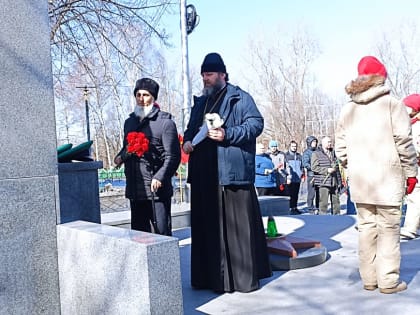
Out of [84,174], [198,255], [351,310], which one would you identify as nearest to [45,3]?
[84,174]

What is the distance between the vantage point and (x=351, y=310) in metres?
3.63

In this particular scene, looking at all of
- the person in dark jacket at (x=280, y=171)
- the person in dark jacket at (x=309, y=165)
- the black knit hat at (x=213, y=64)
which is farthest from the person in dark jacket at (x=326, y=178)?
the black knit hat at (x=213, y=64)

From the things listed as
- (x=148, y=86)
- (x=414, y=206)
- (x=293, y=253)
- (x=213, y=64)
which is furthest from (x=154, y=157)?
(x=414, y=206)

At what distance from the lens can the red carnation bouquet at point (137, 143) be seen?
14.6ft

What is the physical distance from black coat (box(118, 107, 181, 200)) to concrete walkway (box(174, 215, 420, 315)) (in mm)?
920

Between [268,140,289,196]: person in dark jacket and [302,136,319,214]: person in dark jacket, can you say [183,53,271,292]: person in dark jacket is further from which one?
[268,140,289,196]: person in dark jacket

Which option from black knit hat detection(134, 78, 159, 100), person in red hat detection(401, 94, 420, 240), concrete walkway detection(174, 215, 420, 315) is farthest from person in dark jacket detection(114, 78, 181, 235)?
person in red hat detection(401, 94, 420, 240)

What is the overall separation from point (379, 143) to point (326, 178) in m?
6.53

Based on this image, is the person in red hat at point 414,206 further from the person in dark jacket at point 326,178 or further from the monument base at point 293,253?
the person in dark jacket at point 326,178

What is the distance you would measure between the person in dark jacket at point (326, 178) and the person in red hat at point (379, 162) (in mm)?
6252

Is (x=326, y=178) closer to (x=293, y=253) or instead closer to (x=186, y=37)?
(x=186, y=37)

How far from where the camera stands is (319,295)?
13.2 ft

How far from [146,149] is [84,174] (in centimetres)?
83

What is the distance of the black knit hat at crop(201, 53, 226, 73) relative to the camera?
429 cm
